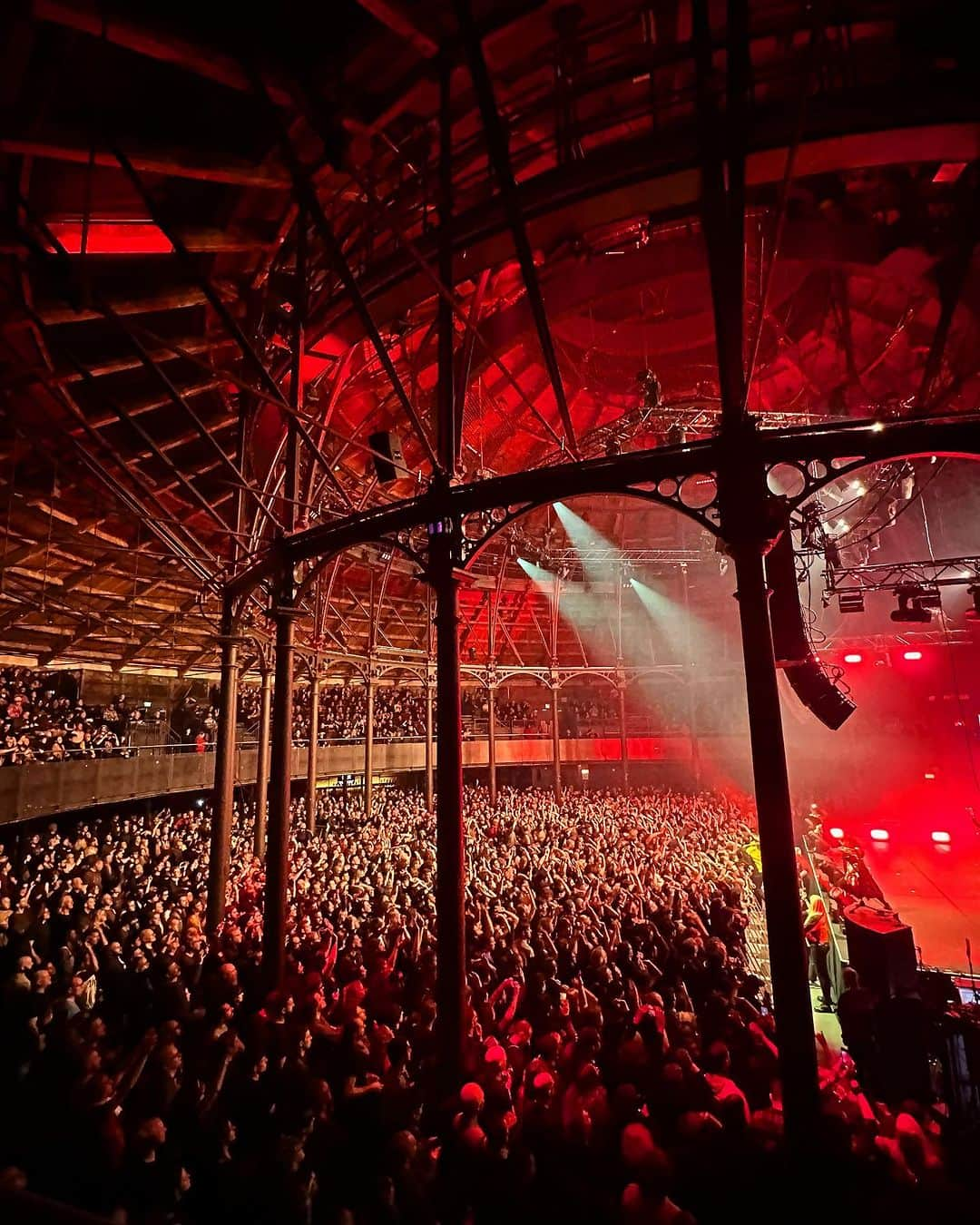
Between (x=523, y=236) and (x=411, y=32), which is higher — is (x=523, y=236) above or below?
below

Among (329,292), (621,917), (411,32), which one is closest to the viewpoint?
(411,32)

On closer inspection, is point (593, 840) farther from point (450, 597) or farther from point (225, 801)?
point (450, 597)

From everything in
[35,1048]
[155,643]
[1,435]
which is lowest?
[35,1048]

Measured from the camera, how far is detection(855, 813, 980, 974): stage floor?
12.5m

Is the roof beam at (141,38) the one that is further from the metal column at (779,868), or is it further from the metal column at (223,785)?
the metal column at (223,785)

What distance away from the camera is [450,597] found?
5645 mm

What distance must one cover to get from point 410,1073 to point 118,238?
8138 millimetres

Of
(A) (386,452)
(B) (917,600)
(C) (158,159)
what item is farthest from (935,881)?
(C) (158,159)

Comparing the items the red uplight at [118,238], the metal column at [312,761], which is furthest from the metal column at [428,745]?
the red uplight at [118,238]

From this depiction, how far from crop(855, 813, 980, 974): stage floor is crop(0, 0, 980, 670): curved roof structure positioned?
34.0 feet

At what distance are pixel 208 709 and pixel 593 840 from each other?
14.3m

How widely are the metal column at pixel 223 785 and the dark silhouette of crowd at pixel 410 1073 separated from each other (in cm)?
41

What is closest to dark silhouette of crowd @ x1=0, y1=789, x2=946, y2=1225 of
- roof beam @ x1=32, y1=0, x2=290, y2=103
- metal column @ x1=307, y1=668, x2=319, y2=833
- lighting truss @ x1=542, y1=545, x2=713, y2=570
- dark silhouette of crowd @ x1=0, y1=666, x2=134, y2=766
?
dark silhouette of crowd @ x1=0, y1=666, x2=134, y2=766

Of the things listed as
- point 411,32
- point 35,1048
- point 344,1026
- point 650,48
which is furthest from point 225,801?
point 650,48
